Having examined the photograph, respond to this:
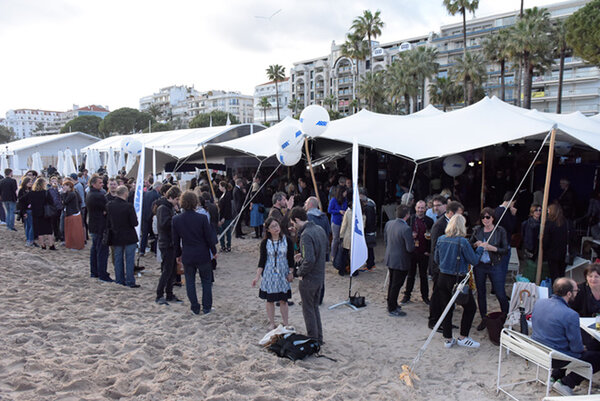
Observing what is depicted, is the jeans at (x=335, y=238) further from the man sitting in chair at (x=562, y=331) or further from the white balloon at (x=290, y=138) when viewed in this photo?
the man sitting in chair at (x=562, y=331)

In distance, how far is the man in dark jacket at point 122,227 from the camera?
5.33 meters

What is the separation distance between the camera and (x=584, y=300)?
3.62 metres

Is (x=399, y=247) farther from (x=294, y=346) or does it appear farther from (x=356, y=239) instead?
(x=294, y=346)

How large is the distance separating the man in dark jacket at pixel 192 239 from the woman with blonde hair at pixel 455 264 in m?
2.58

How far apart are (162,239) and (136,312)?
96cm

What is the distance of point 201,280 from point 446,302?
9.29 ft

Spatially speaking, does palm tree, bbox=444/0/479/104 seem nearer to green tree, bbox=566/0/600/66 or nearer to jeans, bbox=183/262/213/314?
green tree, bbox=566/0/600/66

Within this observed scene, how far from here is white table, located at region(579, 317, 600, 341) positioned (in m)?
3.13

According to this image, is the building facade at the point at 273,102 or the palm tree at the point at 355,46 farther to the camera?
the building facade at the point at 273,102

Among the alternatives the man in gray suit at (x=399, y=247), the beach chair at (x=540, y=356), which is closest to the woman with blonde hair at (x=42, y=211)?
the man in gray suit at (x=399, y=247)

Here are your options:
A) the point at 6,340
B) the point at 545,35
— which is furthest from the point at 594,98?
the point at 6,340

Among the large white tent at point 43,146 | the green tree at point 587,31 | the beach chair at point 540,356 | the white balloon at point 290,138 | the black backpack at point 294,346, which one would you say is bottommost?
the black backpack at point 294,346

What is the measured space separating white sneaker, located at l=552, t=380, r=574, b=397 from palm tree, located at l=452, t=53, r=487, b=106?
32.9 metres

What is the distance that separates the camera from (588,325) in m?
3.28
